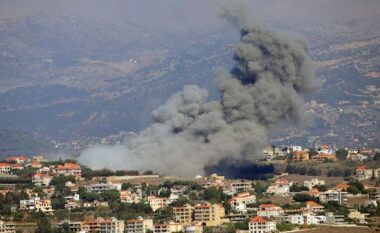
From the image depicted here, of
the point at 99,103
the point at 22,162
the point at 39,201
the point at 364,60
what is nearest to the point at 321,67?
the point at 364,60

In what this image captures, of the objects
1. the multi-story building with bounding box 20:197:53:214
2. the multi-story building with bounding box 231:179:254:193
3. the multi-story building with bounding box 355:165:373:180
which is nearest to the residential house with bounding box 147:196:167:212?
the multi-story building with bounding box 20:197:53:214

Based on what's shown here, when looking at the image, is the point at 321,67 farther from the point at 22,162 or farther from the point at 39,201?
the point at 39,201

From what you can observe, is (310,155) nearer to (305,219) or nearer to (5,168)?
(5,168)

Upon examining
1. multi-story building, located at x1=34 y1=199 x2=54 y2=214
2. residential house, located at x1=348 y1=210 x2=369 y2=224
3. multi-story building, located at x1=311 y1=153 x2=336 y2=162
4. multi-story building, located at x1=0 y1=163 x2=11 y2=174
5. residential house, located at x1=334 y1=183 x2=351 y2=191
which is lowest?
residential house, located at x1=348 y1=210 x2=369 y2=224

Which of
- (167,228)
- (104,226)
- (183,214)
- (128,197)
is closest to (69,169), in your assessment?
(128,197)

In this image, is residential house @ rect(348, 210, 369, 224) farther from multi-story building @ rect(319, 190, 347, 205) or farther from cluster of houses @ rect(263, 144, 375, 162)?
cluster of houses @ rect(263, 144, 375, 162)

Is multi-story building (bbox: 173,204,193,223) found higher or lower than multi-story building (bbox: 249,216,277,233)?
higher
